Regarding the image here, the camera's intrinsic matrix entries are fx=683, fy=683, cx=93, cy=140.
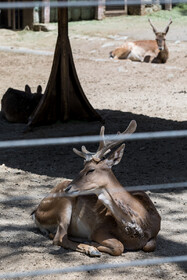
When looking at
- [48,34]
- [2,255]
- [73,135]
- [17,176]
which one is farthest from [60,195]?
[48,34]

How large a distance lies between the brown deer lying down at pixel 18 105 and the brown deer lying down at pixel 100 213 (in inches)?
132

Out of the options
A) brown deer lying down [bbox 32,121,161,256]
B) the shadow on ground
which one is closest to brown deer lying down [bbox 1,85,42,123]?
the shadow on ground

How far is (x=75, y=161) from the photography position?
5.75m

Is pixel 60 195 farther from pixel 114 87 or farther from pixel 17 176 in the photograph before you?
pixel 114 87

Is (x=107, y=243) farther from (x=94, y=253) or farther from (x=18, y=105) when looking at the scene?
(x=18, y=105)

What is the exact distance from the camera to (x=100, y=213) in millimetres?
3840

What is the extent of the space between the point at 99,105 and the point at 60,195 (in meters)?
4.34

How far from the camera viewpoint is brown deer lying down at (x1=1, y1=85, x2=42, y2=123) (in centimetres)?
729

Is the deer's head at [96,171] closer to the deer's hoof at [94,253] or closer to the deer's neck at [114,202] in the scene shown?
the deer's neck at [114,202]

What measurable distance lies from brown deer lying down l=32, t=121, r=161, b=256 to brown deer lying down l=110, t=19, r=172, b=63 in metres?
7.37

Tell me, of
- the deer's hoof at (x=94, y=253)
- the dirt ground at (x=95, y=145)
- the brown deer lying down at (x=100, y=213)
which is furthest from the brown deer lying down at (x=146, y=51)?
the deer's hoof at (x=94, y=253)

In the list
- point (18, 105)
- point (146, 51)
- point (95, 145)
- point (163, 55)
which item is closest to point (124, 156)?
point (95, 145)

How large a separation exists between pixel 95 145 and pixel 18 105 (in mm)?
1371

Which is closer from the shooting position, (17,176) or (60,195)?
(60,195)
